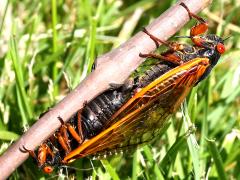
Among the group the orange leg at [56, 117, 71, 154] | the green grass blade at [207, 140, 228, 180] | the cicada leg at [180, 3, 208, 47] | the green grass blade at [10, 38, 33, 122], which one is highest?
the green grass blade at [10, 38, 33, 122]

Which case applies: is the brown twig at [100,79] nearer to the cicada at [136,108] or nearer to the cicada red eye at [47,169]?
the cicada at [136,108]

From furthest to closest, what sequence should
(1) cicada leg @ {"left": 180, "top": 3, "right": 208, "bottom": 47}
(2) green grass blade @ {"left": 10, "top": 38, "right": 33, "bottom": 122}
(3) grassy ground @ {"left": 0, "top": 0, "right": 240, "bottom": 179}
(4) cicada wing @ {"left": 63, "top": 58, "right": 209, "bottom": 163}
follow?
(2) green grass blade @ {"left": 10, "top": 38, "right": 33, "bottom": 122} < (3) grassy ground @ {"left": 0, "top": 0, "right": 240, "bottom": 179} < (1) cicada leg @ {"left": 180, "top": 3, "right": 208, "bottom": 47} < (4) cicada wing @ {"left": 63, "top": 58, "right": 209, "bottom": 163}

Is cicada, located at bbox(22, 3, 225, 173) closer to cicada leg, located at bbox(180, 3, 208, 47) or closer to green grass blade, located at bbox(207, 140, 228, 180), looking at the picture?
cicada leg, located at bbox(180, 3, 208, 47)

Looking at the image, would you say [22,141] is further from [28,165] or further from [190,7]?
[190,7]

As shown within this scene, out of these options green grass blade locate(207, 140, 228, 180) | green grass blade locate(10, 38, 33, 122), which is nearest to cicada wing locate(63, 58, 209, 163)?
green grass blade locate(207, 140, 228, 180)

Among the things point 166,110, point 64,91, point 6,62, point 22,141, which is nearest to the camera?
point 22,141

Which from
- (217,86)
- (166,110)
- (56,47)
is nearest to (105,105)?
(166,110)
